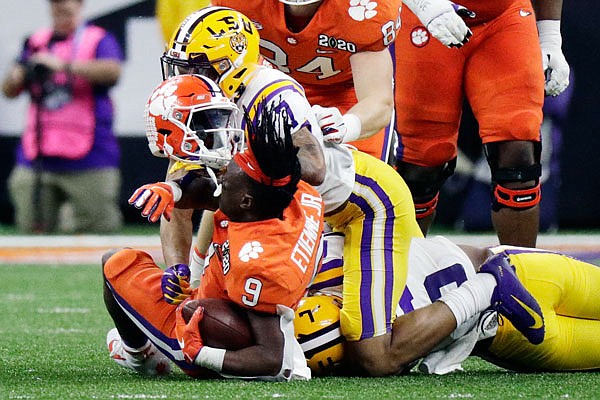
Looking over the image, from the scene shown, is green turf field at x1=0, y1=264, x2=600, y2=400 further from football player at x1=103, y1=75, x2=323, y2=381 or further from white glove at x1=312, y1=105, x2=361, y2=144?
white glove at x1=312, y1=105, x2=361, y2=144

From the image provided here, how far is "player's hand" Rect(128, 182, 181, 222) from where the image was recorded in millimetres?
2678

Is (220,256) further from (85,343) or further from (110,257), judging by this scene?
(85,343)

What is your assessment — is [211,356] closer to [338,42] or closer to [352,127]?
[352,127]

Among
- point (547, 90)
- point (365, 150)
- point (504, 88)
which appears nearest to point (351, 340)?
point (365, 150)

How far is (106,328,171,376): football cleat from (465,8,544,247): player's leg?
4.01ft

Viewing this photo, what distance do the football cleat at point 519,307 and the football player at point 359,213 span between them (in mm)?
35

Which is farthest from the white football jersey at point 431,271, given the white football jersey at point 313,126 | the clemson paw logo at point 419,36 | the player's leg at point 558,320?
the clemson paw logo at point 419,36

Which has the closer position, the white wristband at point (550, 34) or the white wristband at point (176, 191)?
the white wristband at point (176, 191)

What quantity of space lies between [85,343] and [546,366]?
1.36 metres

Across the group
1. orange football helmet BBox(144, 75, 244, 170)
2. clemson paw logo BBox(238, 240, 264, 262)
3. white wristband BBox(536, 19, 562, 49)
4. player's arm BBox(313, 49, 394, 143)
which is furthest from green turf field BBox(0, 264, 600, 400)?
white wristband BBox(536, 19, 562, 49)

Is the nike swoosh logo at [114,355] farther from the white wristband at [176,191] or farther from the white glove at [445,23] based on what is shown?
the white glove at [445,23]

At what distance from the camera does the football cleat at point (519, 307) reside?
116 inches

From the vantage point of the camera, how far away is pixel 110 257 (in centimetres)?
303

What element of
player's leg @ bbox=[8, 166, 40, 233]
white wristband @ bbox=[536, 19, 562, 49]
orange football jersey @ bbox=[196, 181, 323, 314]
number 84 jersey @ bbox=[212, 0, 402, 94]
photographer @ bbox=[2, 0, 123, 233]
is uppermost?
number 84 jersey @ bbox=[212, 0, 402, 94]
